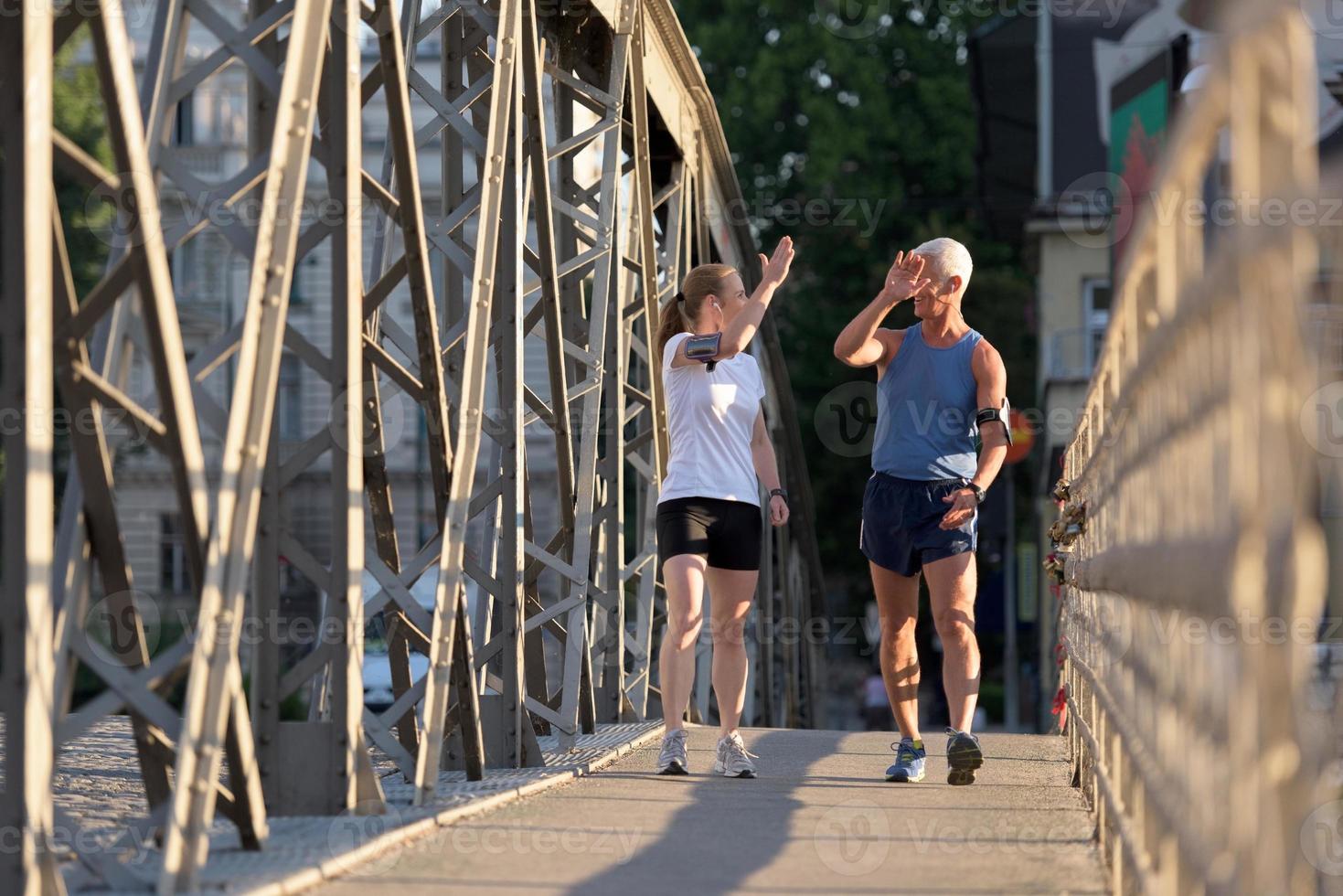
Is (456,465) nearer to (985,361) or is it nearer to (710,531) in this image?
(710,531)

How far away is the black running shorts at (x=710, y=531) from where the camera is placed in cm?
624

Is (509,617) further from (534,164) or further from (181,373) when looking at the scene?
(181,373)

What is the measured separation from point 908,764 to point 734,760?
1.93ft

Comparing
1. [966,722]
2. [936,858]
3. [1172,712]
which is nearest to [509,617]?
[966,722]

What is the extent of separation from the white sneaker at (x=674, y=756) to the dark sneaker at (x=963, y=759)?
0.88 metres

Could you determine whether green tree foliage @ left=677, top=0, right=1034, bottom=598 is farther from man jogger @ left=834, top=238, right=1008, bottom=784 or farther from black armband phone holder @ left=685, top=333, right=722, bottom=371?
black armband phone holder @ left=685, top=333, right=722, bottom=371

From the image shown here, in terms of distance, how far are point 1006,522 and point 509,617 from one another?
30080mm

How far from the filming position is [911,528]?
6.29 meters

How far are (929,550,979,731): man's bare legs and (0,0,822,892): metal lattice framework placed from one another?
1407 millimetres

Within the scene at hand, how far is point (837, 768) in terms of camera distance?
661cm

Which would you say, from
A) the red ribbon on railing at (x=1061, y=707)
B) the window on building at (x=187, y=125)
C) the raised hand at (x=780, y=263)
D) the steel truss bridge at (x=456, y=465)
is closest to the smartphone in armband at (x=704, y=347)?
the raised hand at (x=780, y=263)

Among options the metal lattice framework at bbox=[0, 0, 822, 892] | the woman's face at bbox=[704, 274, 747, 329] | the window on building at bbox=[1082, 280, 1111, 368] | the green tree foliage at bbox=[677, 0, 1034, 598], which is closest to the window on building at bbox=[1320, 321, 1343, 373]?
the metal lattice framework at bbox=[0, 0, 822, 892]

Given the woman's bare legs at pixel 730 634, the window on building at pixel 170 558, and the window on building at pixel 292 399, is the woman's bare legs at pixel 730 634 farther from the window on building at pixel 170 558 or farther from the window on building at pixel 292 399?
the window on building at pixel 170 558

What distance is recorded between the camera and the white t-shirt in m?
6.30
